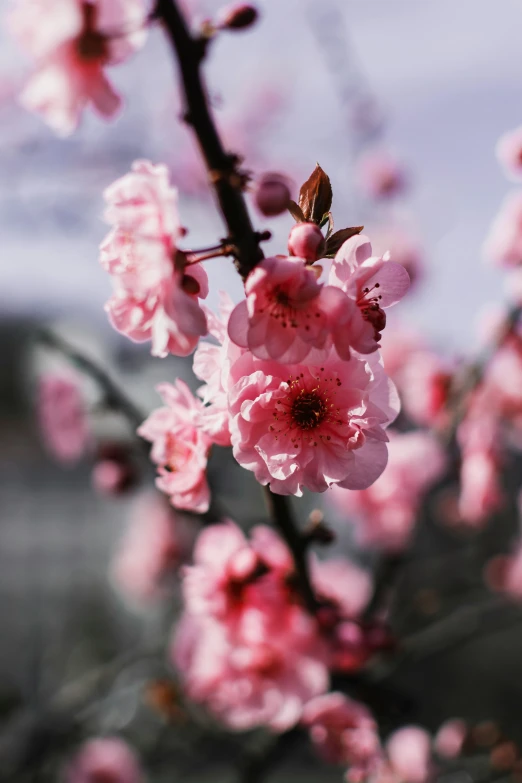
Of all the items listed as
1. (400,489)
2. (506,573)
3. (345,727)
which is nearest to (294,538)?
(345,727)

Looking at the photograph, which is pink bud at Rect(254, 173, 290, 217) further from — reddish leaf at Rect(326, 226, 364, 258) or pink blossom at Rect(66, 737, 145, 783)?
pink blossom at Rect(66, 737, 145, 783)

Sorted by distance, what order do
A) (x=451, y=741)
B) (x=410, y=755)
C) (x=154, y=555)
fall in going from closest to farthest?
(x=410, y=755)
(x=451, y=741)
(x=154, y=555)

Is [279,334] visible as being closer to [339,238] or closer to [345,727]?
[339,238]

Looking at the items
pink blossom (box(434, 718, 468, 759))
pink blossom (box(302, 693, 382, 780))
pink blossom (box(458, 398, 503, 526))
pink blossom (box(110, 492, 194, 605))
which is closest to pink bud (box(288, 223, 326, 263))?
pink blossom (box(302, 693, 382, 780))

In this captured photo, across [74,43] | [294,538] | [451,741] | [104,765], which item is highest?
[74,43]

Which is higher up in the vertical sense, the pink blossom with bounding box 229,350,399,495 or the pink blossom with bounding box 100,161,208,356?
the pink blossom with bounding box 100,161,208,356

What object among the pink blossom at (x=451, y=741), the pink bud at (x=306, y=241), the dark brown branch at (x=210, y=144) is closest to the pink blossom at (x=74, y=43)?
the dark brown branch at (x=210, y=144)
